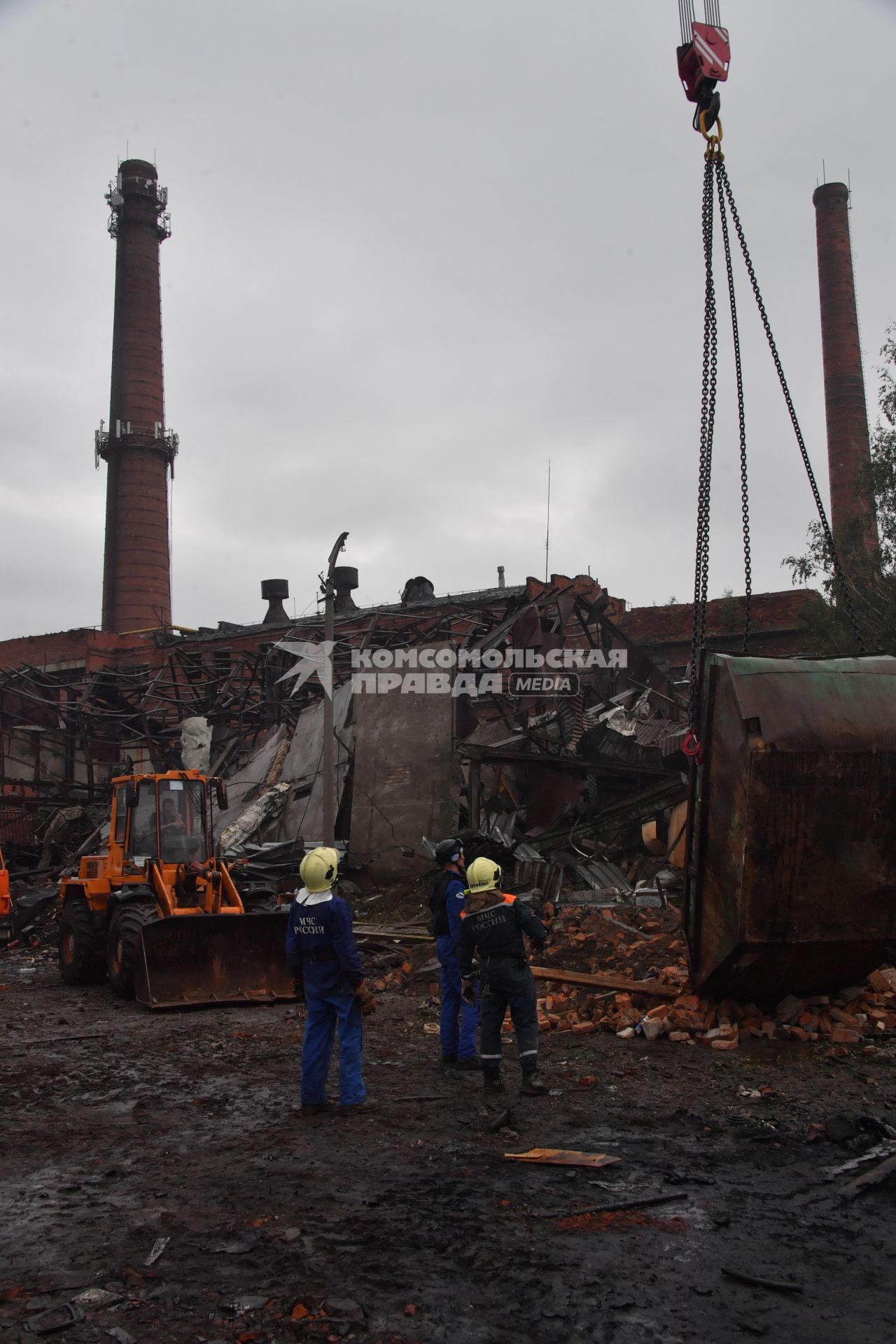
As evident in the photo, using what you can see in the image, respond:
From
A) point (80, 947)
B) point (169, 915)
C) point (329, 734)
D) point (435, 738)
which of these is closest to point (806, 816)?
point (169, 915)

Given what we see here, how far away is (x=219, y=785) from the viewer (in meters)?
11.9

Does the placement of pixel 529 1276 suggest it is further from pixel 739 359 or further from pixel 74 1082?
pixel 739 359

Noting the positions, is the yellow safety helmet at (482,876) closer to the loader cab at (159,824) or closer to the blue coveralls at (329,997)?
the blue coveralls at (329,997)

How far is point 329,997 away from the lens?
20.9 ft

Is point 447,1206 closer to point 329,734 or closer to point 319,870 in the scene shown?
point 319,870

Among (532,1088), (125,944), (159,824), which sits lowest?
(532,1088)

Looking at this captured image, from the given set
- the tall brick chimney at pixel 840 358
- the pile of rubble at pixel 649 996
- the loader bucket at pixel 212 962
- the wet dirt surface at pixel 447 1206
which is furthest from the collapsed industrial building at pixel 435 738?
the loader bucket at pixel 212 962

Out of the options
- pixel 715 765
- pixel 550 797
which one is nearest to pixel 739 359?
pixel 715 765

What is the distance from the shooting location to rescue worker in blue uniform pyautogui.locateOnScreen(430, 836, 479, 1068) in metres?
7.71

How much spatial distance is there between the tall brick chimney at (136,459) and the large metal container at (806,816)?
37.9 meters

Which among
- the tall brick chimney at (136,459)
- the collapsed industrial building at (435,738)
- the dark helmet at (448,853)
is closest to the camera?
the dark helmet at (448,853)

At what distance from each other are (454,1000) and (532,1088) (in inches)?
53.1

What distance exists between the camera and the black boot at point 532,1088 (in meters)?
6.57

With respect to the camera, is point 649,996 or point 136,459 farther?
point 136,459
